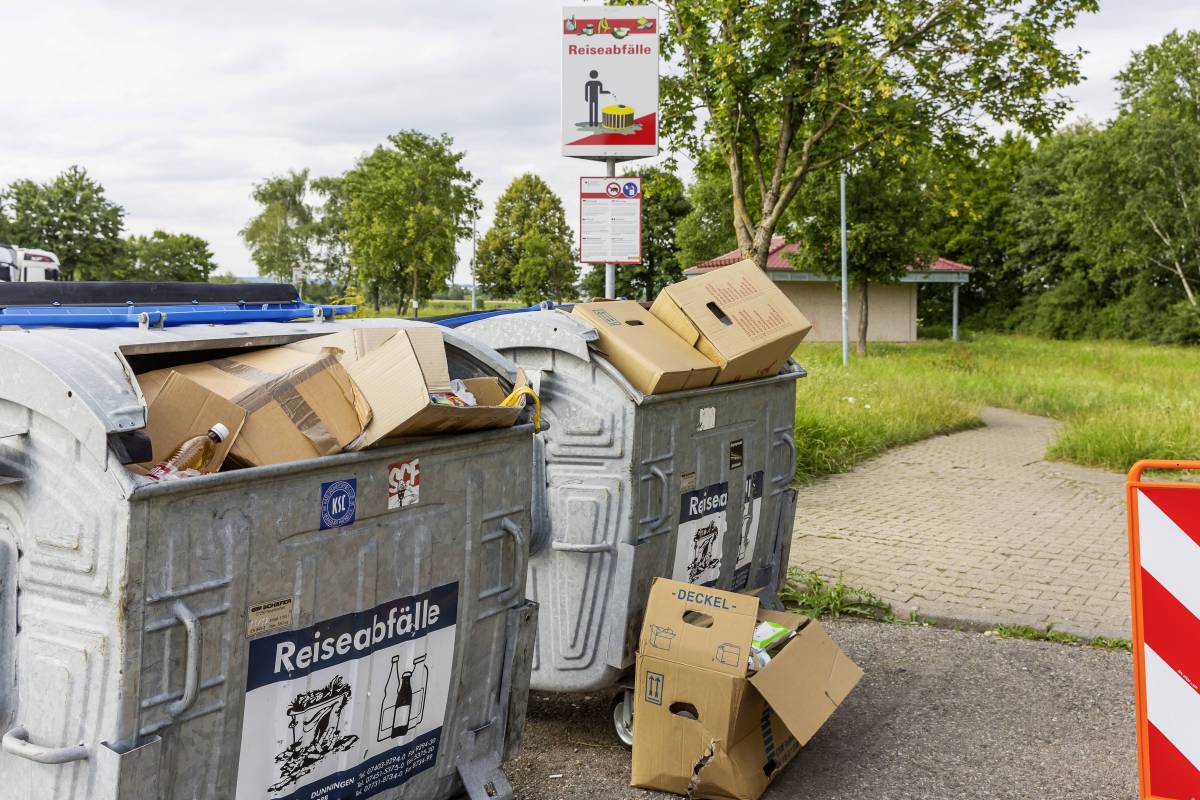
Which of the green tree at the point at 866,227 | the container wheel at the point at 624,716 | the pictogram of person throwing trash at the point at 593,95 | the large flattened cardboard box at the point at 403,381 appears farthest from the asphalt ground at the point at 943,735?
the green tree at the point at 866,227

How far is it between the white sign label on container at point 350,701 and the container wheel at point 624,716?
121 centimetres

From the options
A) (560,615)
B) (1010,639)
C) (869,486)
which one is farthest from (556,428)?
(869,486)

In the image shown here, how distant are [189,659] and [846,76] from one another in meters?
15.4

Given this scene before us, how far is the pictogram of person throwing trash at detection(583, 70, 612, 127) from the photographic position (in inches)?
324

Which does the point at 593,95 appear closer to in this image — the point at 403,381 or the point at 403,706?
the point at 403,381

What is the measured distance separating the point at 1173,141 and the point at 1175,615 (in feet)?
143

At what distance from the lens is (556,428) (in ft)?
14.7

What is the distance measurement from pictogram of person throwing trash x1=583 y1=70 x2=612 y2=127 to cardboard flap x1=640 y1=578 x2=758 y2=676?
4.90 m

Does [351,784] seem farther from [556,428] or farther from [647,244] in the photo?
[647,244]

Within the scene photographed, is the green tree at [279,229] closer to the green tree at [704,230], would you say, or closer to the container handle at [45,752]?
the green tree at [704,230]

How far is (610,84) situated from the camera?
826 centimetres

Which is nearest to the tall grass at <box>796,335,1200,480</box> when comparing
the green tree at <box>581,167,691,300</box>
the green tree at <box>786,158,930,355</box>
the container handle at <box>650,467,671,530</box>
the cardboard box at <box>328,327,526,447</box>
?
the green tree at <box>786,158,930,355</box>

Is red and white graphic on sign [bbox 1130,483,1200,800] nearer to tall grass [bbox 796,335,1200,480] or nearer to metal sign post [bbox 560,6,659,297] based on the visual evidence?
metal sign post [bbox 560,6,659,297]

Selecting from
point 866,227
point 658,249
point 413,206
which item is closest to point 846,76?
point 866,227
